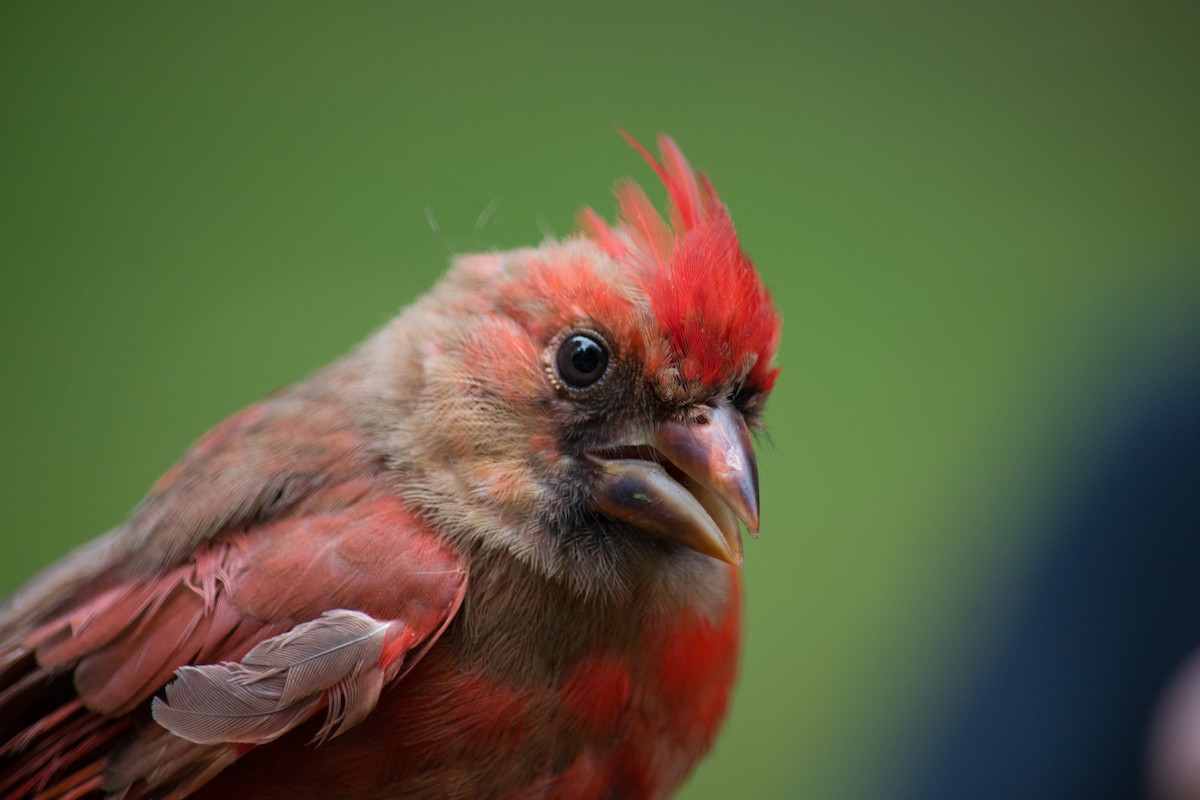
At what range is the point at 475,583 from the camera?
1464mm

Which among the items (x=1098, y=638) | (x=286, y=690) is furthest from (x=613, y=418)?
(x=1098, y=638)

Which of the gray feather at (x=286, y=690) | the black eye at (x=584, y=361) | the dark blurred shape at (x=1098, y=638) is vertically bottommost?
the dark blurred shape at (x=1098, y=638)

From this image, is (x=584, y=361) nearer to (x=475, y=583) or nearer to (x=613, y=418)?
(x=613, y=418)

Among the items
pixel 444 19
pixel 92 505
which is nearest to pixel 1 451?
pixel 92 505

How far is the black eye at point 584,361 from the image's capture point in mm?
1485

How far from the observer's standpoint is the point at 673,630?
5.13 feet

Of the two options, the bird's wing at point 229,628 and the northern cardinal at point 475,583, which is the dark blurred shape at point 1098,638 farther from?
the bird's wing at point 229,628

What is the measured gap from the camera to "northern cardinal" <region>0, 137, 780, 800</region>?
141 cm

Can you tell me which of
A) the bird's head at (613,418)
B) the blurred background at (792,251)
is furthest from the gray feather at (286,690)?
the blurred background at (792,251)

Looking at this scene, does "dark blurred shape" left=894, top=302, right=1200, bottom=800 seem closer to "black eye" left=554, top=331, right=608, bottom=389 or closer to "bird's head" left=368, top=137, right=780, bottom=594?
"bird's head" left=368, top=137, right=780, bottom=594

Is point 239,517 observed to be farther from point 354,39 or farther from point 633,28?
point 633,28

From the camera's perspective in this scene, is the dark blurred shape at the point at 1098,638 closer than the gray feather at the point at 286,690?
No

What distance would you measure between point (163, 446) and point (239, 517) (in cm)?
179

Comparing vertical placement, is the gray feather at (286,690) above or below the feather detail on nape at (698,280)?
below
